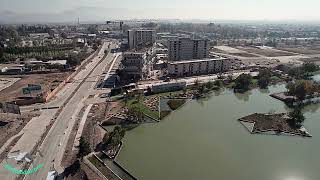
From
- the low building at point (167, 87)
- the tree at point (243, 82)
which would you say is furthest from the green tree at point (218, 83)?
the low building at point (167, 87)

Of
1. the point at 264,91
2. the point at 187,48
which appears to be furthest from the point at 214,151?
the point at 187,48

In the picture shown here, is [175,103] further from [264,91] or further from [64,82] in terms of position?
[64,82]

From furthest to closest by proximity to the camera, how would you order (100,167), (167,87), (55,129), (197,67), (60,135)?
(197,67) → (167,87) → (55,129) → (60,135) → (100,167)

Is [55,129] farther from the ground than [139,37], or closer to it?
closer to it

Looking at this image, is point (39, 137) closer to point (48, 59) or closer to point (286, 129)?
point (286, 129)

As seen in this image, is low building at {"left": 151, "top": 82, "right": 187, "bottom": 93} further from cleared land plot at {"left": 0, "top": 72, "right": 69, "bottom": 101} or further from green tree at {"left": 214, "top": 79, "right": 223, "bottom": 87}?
cleared land plot at {"left": 0, "top": 72, "right": 69, "bottom": 101}

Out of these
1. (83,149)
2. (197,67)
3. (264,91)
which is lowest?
(83,149)

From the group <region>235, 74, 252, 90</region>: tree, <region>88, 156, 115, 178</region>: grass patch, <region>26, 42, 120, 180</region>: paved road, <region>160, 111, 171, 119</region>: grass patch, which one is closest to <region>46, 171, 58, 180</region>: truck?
<region>26, 42, 120, 180</region>: paved road
